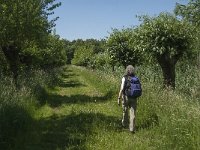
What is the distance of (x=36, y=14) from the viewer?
746 inches

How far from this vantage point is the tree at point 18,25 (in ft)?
58.9

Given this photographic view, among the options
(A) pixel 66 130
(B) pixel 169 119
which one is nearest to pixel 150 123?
(B) pixel 169 119

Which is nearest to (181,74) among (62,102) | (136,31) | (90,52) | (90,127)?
(136,31)

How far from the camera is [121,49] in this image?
2909 centimetres

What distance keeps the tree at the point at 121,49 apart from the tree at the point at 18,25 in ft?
31.2

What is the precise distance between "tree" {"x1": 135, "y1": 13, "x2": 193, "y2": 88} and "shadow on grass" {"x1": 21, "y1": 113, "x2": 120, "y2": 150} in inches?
187

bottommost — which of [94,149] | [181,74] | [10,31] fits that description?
[94,149]

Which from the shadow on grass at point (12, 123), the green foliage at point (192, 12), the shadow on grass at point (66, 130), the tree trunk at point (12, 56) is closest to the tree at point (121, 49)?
the green foliage at point (192, 12)

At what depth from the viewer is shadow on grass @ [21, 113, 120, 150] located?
11.1m

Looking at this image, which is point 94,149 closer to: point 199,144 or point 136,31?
point 199,144

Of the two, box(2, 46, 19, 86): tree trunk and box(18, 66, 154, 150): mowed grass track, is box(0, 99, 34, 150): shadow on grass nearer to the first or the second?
box(18, 66, 154, 150): mowed grass track

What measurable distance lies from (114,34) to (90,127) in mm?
17807

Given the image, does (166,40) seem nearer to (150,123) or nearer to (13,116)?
(150,123)

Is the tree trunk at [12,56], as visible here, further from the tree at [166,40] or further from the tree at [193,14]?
the tree at [193,14]
